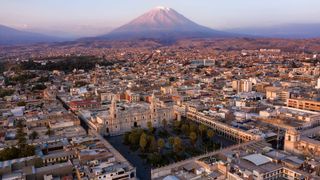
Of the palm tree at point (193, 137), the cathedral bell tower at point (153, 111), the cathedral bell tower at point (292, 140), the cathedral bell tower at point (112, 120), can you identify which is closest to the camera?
the cathedral bell tower at point (292, 140)

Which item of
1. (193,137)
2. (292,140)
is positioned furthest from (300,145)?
(193,137)

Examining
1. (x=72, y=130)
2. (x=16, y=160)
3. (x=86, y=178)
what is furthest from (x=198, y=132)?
(x=16, y=160)

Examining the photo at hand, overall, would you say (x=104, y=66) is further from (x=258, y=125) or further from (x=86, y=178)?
(x=86, y=178)

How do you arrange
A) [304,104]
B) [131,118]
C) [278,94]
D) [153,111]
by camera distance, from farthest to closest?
[278,94] < [304,104] < [153,111] < [131,118]

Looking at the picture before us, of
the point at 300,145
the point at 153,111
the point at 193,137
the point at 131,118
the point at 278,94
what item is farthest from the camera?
the point at 278,94

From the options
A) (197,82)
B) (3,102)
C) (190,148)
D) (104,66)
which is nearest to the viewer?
(190,148)

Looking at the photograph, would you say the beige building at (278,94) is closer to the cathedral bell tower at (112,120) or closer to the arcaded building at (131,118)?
the arcaded building at (131,118)

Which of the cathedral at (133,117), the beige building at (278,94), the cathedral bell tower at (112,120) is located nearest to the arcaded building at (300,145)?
the cathedral at (133,117)

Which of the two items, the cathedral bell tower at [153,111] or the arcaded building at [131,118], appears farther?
the cathedral bell tower at [153,111]

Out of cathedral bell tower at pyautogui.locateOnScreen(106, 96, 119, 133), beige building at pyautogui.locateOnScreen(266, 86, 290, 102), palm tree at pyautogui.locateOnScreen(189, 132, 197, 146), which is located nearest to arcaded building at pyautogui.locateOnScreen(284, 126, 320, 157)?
palm tree at pyautogui.locateOnScreen(189, 132, 197, 146)

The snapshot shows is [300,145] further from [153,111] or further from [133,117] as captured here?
[133,117]

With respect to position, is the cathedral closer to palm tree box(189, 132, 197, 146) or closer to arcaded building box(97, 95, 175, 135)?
arcaded building box(97, 95, 175, 135)
